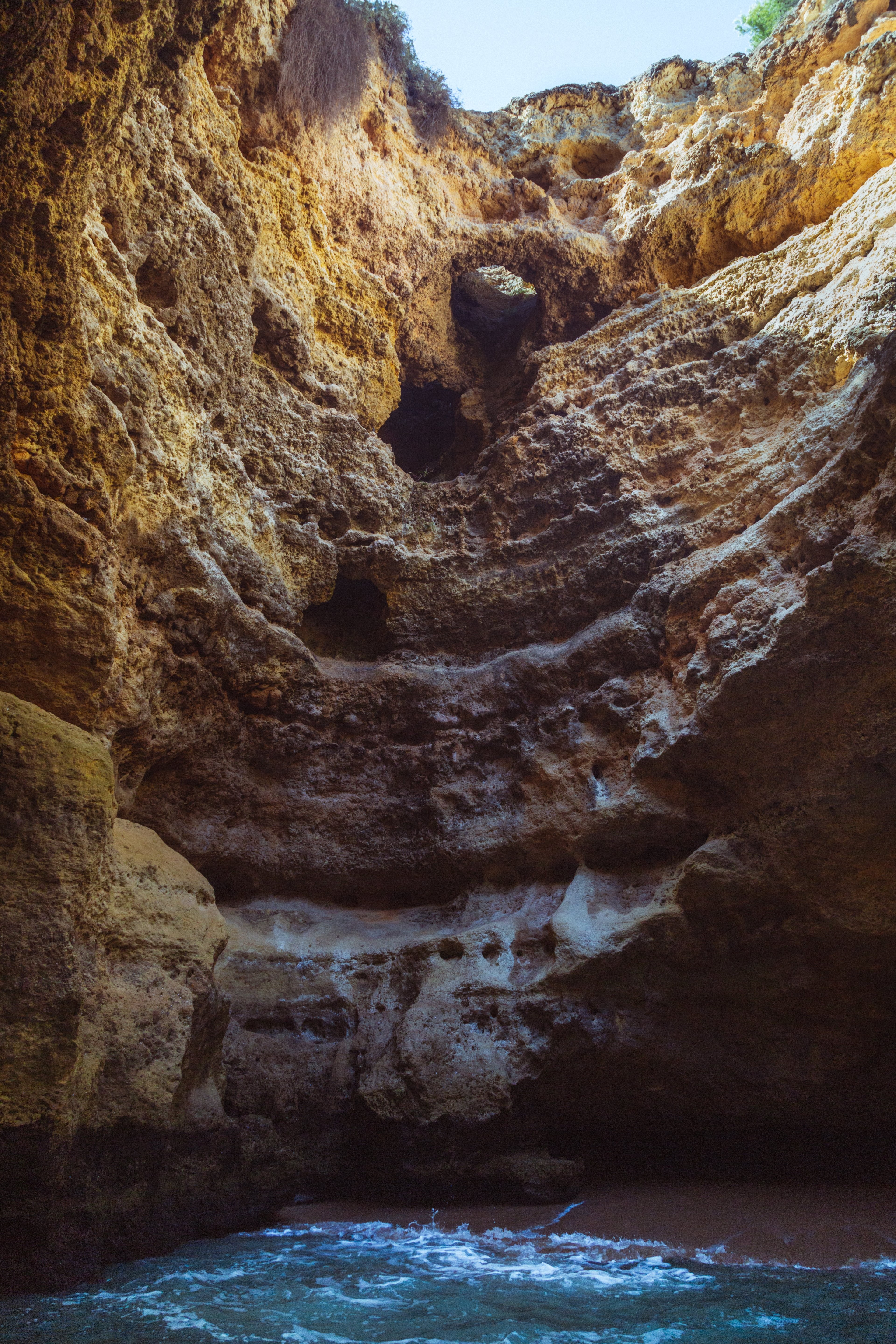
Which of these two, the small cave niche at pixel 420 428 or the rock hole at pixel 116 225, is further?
the small cave niche at pixel 420 428

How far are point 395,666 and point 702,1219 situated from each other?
212 inches

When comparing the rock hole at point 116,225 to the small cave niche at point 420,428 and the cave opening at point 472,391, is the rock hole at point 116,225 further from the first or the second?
the small cave niche at point 420,428

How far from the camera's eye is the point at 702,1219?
18.9 feet

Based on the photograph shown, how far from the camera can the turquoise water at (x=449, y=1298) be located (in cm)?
384

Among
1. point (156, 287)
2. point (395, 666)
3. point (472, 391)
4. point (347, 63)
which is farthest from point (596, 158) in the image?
point (395, 666)

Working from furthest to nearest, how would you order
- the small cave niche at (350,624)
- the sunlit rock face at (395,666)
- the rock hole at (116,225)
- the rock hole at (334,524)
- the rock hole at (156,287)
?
the small cave niche at (350,624)
the rock hole at (334,524)
the rock hole at (156,287)
the rock hole at (116,225)
the sunlit rock face at (395,666)

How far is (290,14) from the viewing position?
8.77 meters

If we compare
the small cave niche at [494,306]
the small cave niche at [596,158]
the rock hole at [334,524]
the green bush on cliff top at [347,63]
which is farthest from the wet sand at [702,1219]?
the small cave niche at [596,158]

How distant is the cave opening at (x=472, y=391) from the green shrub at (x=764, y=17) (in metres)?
6.53

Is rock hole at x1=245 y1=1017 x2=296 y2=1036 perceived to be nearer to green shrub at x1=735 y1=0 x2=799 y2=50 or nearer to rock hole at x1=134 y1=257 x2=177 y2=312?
rock hole at x1=134 y1=257 x2=177 y2=312

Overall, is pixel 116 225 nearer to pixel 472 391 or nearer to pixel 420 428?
pixel 472 391

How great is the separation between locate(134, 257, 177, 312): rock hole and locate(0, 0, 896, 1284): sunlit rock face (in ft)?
0.11

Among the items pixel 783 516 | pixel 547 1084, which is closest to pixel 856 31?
pixel 783 516

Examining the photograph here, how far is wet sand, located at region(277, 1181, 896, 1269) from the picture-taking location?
526 centimetres
